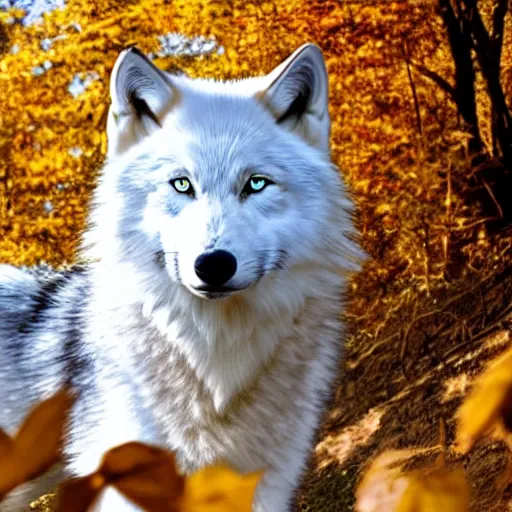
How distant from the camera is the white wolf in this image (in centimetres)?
190

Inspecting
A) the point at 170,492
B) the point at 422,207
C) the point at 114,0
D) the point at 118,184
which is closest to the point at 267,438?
the point at 118,184

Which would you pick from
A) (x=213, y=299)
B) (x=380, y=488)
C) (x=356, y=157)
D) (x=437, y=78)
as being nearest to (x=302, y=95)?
(x=213, y=299)

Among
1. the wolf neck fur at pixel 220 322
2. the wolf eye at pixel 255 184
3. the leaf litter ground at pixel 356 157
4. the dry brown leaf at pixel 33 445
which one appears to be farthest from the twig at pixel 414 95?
the dry brown leaf at pixel 33 445

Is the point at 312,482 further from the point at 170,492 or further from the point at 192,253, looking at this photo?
the point at 170,492

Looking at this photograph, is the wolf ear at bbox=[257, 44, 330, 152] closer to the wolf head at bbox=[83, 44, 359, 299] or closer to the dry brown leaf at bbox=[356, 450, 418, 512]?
the wolf head at bbox=[83, 44, 359, 299]

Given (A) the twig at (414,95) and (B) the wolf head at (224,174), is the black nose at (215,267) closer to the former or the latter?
(B) the wolf head at (224,174)

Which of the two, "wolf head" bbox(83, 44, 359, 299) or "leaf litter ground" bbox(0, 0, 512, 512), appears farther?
"leaf litter ground" bbox(0, 0, 512, 512)

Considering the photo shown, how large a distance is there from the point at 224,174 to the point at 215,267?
0.89ft

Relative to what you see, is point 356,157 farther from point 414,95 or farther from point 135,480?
point 135,480

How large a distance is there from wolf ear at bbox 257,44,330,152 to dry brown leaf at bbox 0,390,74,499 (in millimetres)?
1758

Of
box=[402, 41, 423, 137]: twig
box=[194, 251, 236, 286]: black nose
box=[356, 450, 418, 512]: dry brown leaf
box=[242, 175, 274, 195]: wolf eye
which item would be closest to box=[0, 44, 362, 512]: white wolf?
box=[242, 175, 274, 195]: wolf eye

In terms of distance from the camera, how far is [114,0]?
2682mm

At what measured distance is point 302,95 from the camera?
6.68 ft

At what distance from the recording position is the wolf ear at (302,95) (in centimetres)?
201
